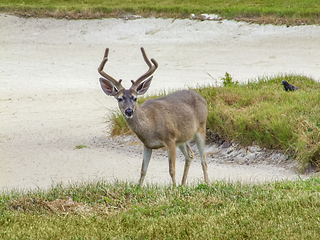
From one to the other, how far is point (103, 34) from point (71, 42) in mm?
1760

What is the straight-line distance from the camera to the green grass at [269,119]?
27.5 ft

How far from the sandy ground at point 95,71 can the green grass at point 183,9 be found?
0.53 meters

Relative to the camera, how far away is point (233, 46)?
2378 cm

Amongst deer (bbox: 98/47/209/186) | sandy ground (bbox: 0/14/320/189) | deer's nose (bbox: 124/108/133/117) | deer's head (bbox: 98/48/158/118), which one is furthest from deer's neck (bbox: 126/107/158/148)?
sandy ground (bbox: 0/14/320/189)

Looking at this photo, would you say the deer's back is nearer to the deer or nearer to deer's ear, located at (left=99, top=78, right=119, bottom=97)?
the deer

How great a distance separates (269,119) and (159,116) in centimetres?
306

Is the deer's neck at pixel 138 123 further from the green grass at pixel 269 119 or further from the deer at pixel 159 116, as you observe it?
the green grass at pixel 269 119

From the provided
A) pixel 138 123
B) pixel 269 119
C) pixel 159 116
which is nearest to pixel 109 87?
pixel 138 123

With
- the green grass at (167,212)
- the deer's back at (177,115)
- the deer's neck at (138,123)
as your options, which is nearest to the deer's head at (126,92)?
the deer's neck at (138,123)

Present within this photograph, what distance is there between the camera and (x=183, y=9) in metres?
26.0

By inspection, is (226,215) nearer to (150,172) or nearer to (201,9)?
(150,172)

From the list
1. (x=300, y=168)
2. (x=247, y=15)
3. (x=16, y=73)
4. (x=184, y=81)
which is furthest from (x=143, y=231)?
(x=247, y=15)

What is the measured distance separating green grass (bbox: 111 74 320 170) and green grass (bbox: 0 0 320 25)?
43.6 feet

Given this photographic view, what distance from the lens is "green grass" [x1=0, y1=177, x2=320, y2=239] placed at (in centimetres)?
459
